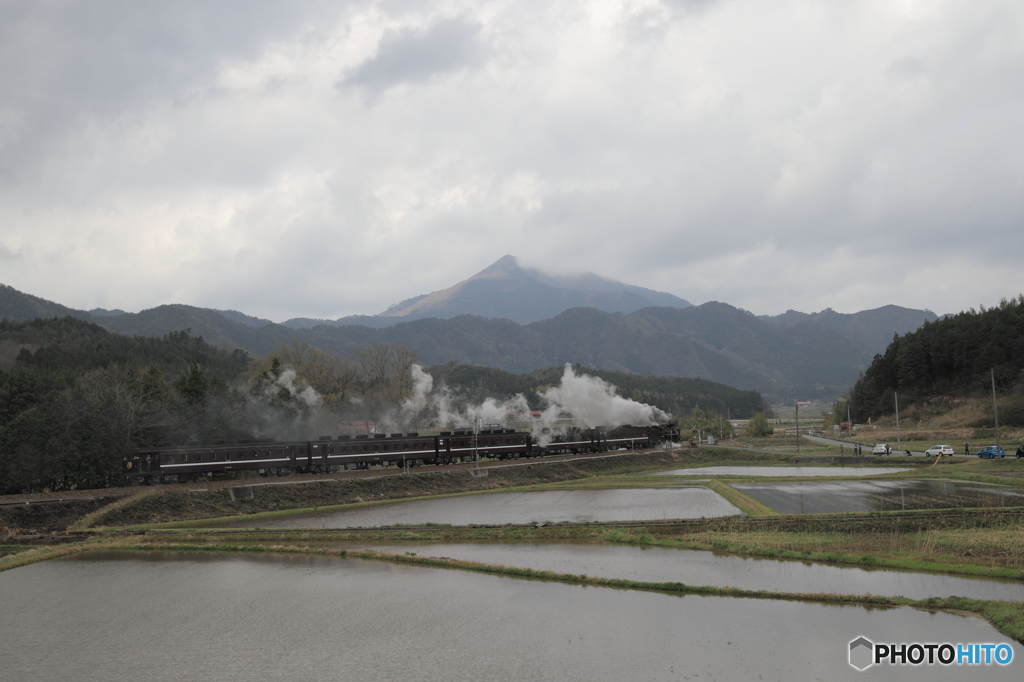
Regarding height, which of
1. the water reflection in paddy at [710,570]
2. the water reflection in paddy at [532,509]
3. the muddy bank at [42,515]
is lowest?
the water reflection in paddy at [532,509]

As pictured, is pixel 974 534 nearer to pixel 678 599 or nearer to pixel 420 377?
pixel 678 599

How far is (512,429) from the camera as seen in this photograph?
95188 mm

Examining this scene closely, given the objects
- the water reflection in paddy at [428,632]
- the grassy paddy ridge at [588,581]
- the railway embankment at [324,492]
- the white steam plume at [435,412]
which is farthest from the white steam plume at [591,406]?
the water reflection in paddy at [428,632]

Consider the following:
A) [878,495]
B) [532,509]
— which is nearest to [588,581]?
[532,509]

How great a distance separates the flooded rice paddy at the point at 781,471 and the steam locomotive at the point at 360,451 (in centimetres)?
1589

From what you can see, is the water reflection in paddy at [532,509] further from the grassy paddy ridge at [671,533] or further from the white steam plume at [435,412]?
the white steam plume at [435,412]

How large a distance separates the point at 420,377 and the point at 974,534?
335 feet

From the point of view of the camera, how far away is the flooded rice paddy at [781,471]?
70.9m

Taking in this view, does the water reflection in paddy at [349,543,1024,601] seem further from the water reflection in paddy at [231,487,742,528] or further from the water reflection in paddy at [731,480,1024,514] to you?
the water reflection in paddy at [731,480,1024,514]

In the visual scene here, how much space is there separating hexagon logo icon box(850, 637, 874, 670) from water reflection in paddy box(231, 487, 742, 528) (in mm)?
25190

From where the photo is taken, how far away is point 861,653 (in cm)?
1928

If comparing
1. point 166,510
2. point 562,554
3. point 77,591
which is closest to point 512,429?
point 166,510

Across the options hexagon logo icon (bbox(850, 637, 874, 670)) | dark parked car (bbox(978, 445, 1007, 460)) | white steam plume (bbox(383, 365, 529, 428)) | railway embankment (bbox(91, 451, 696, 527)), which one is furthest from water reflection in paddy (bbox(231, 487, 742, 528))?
white steam plume (bbox(383, 365, 529, 428))

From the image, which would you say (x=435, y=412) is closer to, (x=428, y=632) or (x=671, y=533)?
(x=671, y=533)
